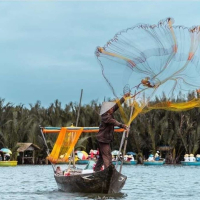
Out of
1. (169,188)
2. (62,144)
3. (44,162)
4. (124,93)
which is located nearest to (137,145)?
(44,162)

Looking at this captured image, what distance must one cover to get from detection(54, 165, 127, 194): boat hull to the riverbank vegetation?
33183 mm

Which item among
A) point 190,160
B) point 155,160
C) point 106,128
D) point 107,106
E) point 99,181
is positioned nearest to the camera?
point 107,106

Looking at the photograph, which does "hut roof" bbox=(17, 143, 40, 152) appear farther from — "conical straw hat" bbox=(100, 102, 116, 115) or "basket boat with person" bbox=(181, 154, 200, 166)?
"conical straw hat" bbox=(100, 102, 116, 115)

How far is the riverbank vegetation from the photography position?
54.2 meters

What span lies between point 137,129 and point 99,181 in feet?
122

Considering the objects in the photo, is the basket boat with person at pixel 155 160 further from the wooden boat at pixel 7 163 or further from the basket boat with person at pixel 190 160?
the wooden boat at pixel 7 163

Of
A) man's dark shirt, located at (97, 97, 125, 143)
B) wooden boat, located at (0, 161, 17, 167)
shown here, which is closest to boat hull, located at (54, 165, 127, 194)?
man's dark shirt, located at (97, 97, 125, 143)

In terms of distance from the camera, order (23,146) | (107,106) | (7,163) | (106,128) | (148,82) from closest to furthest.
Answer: (148,82) → (107,106) → (106,128) → (7,163) → (23,146)

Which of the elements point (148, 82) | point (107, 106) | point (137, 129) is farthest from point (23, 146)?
point (148, 82)

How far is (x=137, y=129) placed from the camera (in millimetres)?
55969

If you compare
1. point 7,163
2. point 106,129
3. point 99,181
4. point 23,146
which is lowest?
point 99,181

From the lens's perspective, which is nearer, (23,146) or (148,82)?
(148,82)

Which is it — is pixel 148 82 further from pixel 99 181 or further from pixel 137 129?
pixel 137 129

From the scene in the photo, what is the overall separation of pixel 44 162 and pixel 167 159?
11.4 meters
